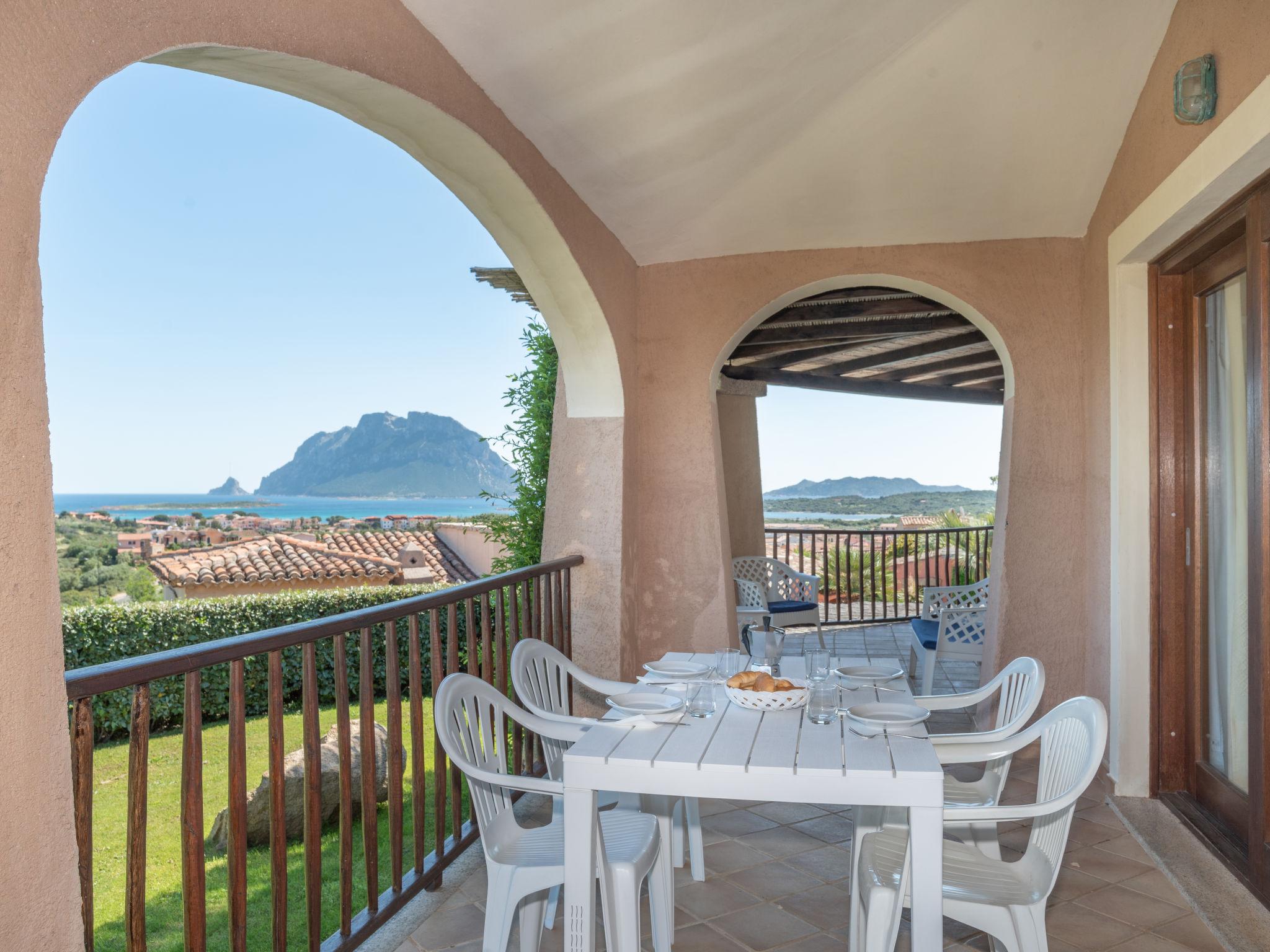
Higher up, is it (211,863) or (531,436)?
(531,436)

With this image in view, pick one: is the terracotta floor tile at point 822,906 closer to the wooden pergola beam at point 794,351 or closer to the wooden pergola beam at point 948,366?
the wooden pergola beam at point 794,351

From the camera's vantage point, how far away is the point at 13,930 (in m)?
1.20

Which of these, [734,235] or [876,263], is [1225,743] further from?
[734,235]

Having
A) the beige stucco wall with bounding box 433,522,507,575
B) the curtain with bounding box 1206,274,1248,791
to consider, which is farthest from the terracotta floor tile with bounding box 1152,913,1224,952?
the beige stucco wall with bounding box 433,522,507,575

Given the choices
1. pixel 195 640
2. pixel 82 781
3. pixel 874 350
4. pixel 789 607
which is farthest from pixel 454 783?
pixel 195 640

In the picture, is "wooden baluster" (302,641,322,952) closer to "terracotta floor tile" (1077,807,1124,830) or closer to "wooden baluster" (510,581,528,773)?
"wooden baluster" (510,581,528,773)

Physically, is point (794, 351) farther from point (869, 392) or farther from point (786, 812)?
point (786, 812)

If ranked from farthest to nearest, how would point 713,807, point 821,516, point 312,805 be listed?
1. point 821,516
2. point 713,807
3. point 312,805

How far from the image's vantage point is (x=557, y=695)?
2883mm

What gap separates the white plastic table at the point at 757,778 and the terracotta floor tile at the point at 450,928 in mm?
668

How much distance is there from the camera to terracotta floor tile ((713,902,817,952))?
7.85 ft

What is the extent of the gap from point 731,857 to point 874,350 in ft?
14.6

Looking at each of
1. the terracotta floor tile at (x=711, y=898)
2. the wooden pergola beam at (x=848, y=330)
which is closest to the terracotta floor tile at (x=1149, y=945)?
the terracotta floor tile at (x=711, y=898)

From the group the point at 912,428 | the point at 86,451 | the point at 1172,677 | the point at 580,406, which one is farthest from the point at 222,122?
the point at 1172,677
